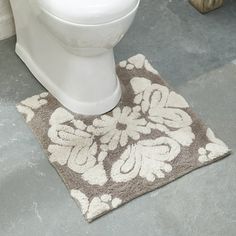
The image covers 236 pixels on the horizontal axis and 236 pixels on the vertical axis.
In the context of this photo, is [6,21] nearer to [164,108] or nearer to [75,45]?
[75,45]

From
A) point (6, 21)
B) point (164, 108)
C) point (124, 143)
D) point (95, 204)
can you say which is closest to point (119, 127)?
point (124, 143)

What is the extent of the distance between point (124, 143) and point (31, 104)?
0.33 m

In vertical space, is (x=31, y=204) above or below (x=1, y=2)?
below

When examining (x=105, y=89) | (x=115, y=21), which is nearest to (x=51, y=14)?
(x=115, y=21)

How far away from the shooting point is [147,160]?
1306 mm

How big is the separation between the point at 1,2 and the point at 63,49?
1.25 ft

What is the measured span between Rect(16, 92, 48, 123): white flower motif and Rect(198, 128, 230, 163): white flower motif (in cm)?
52

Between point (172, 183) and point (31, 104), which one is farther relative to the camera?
point (31, 104)

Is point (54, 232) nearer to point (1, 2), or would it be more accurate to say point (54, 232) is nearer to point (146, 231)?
point (146, 231)

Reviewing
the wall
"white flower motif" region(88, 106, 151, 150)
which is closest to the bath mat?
"white flower motif" region(88, 106, 151, 150)

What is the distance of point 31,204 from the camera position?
1.22 meters

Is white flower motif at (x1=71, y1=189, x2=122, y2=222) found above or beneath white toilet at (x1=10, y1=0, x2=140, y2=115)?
beneath

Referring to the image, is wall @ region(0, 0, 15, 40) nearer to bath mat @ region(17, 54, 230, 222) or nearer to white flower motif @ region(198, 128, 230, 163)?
bath mat @ region(17, 54, 230, 222)

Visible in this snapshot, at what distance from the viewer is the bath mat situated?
1249 millimetres
